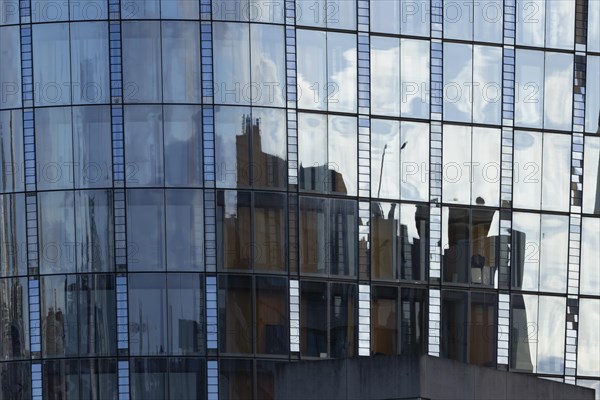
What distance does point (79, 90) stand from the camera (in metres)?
44.6

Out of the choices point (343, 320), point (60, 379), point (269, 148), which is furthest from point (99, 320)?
point (343, 320)

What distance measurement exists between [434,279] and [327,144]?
451 cm

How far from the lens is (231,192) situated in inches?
1752

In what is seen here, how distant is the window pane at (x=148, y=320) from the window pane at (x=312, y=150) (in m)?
4.67

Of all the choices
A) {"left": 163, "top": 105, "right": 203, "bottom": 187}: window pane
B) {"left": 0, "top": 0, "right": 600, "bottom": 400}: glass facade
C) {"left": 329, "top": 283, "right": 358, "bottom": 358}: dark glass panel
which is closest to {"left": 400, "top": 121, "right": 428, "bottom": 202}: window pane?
{"left": 0, "top": 0, "right": 600, "bottom": 400}: glass facade

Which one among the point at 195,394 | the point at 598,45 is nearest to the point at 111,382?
the point at 195,394

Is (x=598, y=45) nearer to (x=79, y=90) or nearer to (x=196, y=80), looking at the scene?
(x=196, y=80)

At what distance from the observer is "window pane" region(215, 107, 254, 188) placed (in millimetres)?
44500

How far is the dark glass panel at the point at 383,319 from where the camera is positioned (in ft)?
149

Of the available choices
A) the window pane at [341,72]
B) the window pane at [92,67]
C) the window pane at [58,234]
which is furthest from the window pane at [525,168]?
the window pane at [58,234]

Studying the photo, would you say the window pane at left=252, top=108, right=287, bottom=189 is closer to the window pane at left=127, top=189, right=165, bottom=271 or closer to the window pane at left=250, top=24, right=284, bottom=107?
the window pane at left=250, top=24, right=284, bottom=107

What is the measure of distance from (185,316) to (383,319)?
16.8 feet

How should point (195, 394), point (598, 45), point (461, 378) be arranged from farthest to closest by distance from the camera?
point (598, 45), point (195, 394), point (461, 378)

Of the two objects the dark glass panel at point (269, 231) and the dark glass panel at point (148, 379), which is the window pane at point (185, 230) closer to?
the dark glass panel at point (269, 231)
